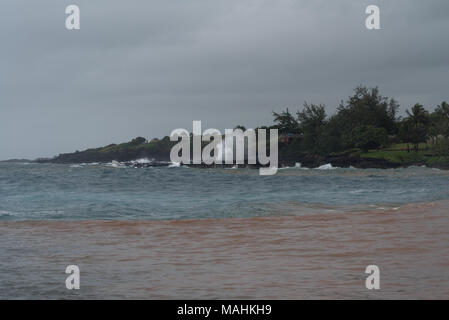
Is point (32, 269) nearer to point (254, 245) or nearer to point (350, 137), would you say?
point (254, 245)

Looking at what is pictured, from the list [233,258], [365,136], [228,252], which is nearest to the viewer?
[233,258]

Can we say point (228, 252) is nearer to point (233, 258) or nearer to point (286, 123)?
point (233, 258)

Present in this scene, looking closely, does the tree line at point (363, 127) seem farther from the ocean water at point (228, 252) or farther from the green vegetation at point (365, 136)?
the ocean water at point (228, 252)

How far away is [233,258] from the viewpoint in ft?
25.3

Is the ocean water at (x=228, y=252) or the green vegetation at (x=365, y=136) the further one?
the green vegetation at (x=365, y=136)

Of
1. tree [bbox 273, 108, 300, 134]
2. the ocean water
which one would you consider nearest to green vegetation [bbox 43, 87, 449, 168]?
tree [bbox 273, 108, 300, 134]

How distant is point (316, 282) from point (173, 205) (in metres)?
11.3

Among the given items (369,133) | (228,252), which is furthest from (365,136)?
(228,252)

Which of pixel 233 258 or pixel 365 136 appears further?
pixel 365 136

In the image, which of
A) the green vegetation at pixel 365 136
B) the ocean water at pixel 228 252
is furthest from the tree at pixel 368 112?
the ocean water at pixel 228 252

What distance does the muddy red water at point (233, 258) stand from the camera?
19.0ft

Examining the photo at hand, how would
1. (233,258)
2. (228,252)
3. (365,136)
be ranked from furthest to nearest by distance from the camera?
1. (365,136)
2. (228,252)
3. (233,258)

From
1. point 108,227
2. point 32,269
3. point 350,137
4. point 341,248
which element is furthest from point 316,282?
point 350,137

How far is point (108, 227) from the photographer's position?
1170 cm
